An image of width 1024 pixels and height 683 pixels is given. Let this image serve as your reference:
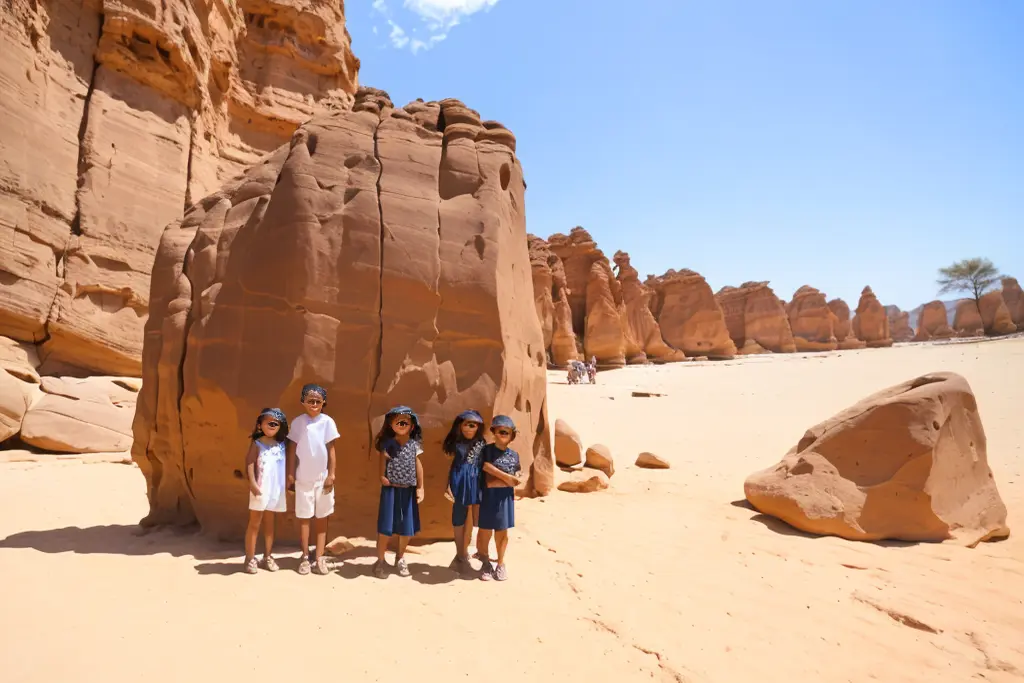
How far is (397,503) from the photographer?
3.73 metres

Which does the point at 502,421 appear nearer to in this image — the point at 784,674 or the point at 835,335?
the point at 784,674

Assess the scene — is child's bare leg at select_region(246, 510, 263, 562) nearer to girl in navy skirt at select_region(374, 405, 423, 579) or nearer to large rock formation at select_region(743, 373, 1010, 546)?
girl in navy skirt at select_region(374, 405, 423, 579)

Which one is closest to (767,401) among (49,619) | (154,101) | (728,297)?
(49,619)

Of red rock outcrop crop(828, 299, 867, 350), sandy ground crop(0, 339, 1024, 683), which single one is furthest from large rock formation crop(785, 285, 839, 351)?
sandy ground crop(0, 339, 1024, 683)

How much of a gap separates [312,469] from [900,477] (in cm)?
563

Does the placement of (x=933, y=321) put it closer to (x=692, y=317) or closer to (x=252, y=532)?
(x=692, y=317)

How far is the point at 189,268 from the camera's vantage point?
4.69 m

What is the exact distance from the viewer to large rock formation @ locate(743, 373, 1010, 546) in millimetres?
5215

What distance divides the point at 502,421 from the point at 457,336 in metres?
1.08

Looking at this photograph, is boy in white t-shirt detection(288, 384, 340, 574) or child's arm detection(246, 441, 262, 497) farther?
boy in white t-shirt detection(288, 384, 340, 574)

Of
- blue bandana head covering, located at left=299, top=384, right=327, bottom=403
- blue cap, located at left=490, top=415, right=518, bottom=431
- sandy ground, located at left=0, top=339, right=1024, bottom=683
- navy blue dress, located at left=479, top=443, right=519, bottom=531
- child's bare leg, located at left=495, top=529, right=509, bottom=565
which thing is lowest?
sandy ground, located at left=0, top=339, right=1024, bottom=683

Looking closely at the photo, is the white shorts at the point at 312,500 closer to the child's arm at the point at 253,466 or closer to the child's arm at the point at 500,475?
the child's arm at the point at 253,466

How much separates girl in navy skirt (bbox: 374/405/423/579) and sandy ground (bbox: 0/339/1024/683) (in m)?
0.22

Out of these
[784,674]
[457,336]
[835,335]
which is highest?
[835,335]
